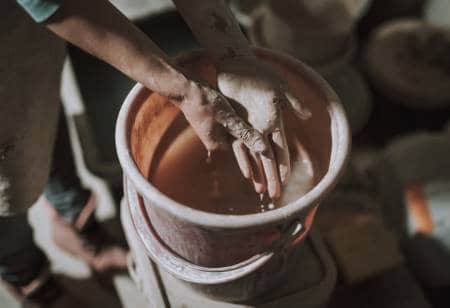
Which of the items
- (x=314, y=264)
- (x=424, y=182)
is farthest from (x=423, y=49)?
(x=314, y=264)

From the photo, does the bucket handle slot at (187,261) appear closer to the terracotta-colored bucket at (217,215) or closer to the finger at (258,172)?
the terracotta-colored bucket at (217,215)

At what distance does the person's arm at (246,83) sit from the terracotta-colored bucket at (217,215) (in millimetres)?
80

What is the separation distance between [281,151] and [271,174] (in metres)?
0.05

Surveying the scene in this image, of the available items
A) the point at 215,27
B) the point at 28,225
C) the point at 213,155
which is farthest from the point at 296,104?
the point at 28,225

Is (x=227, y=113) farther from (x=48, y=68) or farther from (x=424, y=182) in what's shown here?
(x=424, y=182)

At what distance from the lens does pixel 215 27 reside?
3.10 feet

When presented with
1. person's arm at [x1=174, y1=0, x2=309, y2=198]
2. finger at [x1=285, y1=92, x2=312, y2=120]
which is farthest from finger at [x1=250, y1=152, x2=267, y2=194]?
finger at [x1=285, y1=92, x2=312, y2=120]

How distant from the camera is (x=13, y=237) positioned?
1281 millimetres

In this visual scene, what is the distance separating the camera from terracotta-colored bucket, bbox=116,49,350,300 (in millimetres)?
842

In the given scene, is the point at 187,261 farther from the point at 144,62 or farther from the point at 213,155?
the point at 144,62

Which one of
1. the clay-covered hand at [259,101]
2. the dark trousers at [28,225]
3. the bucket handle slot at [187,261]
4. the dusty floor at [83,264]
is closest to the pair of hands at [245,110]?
the clay-covered hand at [259,101]

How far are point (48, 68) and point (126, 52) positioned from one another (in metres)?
0.30

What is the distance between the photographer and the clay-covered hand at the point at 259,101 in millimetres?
912

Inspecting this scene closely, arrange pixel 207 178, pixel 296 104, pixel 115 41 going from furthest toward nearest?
pixel 207 178 < pixel 296 104 < pixel 115 41
